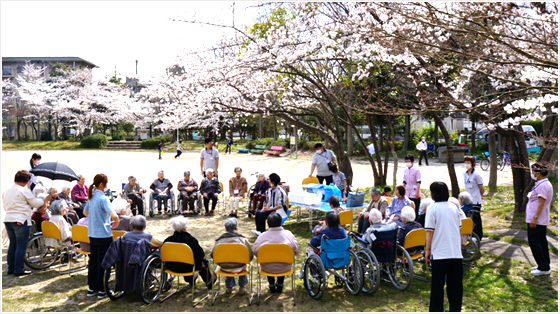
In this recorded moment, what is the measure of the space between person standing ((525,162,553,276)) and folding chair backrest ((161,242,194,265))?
4405 mm

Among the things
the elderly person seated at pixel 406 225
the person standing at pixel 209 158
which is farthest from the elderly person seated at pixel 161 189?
the elderly person seated at pixel 406 225

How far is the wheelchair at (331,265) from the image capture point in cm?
480

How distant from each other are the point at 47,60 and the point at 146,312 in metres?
69.7

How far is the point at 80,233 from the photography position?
5398 millimetres

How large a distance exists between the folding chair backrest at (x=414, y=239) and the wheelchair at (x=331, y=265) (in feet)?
2.66

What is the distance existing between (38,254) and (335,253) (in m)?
4.67

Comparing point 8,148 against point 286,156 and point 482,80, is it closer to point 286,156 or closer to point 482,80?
point 286,156

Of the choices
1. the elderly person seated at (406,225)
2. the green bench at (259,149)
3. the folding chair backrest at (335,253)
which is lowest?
the folding chair backrest at (335,253)

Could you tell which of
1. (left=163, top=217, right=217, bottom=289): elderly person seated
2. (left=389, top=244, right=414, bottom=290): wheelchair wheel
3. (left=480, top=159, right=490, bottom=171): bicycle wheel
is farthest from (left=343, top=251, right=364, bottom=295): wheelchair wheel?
(left=480, top=159, right=490, bottom=171): bicycle wheel

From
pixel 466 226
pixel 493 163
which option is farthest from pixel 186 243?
pixel 493 163

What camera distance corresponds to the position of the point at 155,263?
4.82 metres

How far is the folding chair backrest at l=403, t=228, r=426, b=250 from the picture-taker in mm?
5219

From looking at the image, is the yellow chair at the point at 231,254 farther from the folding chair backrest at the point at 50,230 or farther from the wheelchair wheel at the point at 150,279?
the folding chair backrest at the point at 50,230

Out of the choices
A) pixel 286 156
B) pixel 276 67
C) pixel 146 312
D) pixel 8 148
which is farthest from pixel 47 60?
pixel 146 312
